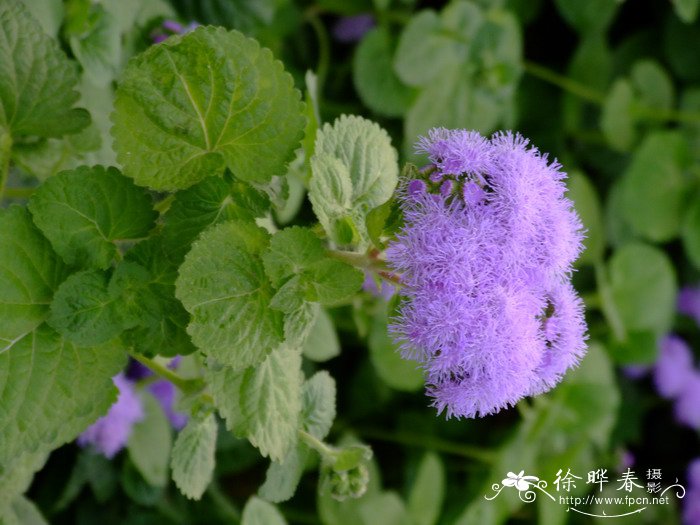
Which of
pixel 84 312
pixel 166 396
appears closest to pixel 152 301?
pixel 84 312

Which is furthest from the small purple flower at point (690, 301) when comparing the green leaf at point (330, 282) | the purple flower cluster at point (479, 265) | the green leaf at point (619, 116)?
the green leaf at point (330, 282)

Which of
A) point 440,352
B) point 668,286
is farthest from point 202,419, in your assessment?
point 668,286

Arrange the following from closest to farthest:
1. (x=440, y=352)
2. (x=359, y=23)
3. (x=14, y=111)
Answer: (x=440, y=352) < (x=14, y=111) < (x=359, y=23)

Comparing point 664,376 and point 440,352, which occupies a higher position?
point 440,352

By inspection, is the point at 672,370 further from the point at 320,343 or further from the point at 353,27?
the point at 320,343

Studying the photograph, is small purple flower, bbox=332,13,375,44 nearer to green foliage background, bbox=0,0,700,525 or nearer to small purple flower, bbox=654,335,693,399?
green foliage background, bbox=0,0,700,525

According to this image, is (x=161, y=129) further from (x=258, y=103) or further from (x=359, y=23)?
(x=359, y=23)

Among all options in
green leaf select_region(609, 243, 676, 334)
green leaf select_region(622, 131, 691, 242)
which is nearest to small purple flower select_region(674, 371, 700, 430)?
green leaf select_region(609, 243, 676, 334)
